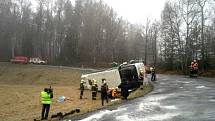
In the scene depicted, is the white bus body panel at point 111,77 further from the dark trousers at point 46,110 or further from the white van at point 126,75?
the dark trousers at point 46,110

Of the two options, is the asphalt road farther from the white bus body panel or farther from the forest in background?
the forest in background

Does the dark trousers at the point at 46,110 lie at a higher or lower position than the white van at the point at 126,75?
lower

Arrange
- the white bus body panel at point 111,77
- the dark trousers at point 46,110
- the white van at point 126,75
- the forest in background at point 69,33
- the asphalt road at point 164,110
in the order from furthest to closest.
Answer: the forest in background at point 69,33, the white bus body panel at point 111,77, the white van at point 126,75, the dark trousers at point 46,110, the asphalt road at point 164,110

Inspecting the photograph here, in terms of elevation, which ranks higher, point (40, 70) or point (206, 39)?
point (206, 39)

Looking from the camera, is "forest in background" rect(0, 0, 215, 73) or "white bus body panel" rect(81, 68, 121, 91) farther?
"forest in background" rect(0, 0, 215, 73)

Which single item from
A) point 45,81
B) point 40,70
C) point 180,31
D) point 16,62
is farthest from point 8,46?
point 180,31

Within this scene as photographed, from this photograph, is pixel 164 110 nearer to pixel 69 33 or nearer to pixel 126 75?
pixel 126 75

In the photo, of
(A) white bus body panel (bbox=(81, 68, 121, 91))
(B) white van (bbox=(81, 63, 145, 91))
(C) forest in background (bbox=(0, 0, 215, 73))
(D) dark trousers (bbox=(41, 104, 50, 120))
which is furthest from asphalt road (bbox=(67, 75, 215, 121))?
(C) forest in background (bbox=(0, 0, 215, 73))

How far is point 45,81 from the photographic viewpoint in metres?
65.3

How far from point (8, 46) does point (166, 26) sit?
149 feet

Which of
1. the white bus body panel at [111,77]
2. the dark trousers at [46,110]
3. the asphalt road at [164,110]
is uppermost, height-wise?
the white bus body panel at [111,77]

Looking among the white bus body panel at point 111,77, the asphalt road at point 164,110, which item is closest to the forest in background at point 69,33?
the white bus body panel at point 111,77

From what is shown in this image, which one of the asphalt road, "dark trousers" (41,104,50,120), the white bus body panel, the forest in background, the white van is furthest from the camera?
the forest in background

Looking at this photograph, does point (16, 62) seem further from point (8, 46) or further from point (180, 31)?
point (180, 31)
